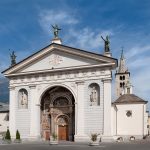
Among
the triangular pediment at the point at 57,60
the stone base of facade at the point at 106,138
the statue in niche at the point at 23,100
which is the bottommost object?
the stone base of facade at the point at 106,138

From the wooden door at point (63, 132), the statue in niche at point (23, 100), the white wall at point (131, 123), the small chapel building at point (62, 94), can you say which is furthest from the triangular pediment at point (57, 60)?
the white wall at point (131, 123)

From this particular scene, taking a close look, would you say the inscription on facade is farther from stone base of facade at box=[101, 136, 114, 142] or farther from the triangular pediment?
stone base of facade at box=[101, 136, 114, 142]

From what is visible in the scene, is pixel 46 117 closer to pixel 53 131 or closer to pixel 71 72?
pixel 53 131

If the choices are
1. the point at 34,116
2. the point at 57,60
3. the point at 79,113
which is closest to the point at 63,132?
the point at 34,116

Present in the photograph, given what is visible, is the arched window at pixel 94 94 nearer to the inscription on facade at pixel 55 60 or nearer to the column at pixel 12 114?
the inscription on facade at pixel 55 60

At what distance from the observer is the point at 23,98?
39.2 m

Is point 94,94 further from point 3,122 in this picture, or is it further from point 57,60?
point 3,122

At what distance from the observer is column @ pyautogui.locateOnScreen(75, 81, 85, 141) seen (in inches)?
1393

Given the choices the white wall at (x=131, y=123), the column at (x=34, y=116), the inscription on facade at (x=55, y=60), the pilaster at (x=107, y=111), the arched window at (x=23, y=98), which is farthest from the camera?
the white wall at (x=131, y=123)

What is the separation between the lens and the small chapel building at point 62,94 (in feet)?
115

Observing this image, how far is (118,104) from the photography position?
44469 millimetres

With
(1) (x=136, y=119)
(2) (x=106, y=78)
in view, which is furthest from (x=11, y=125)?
(1) (x=136, y=119)

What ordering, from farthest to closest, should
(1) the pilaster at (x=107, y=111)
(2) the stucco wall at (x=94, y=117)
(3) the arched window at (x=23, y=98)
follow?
(3) the arched window at (x=23, y=98) → (2) the stucco wall at (x=94, y=117) → (1) the pilaster at (x=107, y=111)

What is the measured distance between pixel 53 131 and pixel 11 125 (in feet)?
16.6
